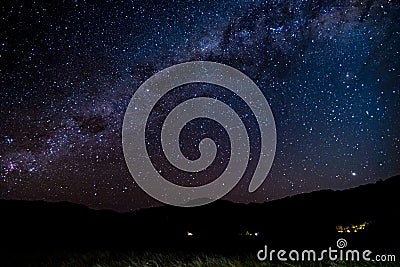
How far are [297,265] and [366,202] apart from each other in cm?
4670

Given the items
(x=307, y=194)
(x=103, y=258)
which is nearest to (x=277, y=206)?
(x=307, y=194)

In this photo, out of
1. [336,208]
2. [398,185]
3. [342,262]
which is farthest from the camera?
Answer: [398,185]

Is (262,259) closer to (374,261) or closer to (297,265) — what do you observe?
(297,265)

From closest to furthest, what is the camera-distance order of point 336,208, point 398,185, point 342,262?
point 342,262, point 336,208, point 398,185

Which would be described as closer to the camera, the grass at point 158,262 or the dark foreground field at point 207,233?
the grass at point 158,262

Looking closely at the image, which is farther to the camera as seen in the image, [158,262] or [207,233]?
[207,233]

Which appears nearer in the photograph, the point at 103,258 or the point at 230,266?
the point at 230,266

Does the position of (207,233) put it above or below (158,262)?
above

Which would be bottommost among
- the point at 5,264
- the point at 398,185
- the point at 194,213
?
the point at 5,264

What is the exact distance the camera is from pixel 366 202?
1885 inches

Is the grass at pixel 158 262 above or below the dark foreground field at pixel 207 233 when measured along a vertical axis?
below

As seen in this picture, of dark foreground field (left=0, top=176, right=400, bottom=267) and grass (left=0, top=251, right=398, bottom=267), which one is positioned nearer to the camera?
grass (left=0, top=251, right=398, bottom=267)

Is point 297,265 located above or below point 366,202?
below

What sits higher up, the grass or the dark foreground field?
the dark foreground field
